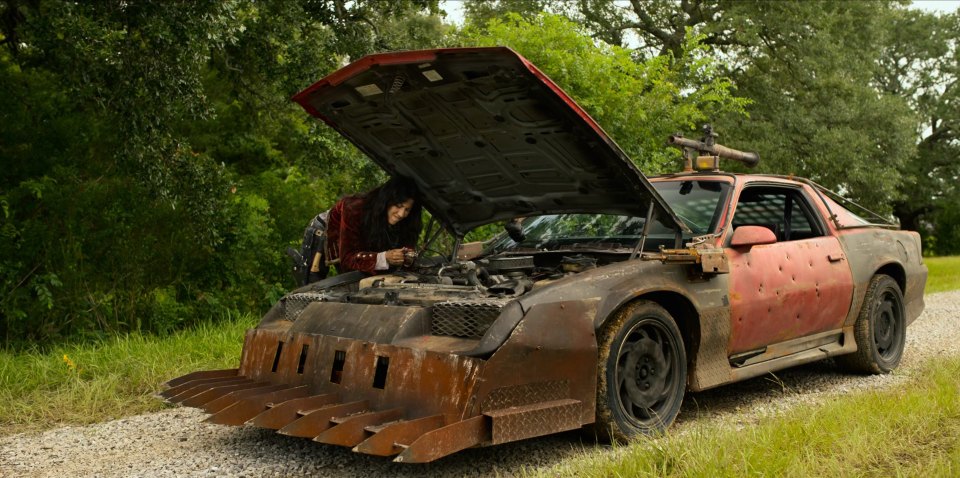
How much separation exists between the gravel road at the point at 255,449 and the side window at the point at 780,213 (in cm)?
116

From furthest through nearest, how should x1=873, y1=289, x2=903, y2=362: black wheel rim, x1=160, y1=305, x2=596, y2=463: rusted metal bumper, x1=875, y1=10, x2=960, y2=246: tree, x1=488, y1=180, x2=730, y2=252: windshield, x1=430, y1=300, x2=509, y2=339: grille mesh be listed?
x1=875, y1=10, x2=960, y2=246: tree
x1=873, y1=289, x2=903, y2=362: black wheel rim
x1=488, y1=180, x2=730, y2=252: windshield
x1=430, y1=300, x2=509, y2=339: grille mesh
x1=160, y1=305, x2=596, y2=463: rusted metal bumper

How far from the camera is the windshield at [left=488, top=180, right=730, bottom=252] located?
5.55 metres

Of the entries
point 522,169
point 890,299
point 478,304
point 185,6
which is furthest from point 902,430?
point 185,6

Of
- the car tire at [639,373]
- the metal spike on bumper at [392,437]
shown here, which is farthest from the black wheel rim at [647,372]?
the metal spike on bumper at [392,437]

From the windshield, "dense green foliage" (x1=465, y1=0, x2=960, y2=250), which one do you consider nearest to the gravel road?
the windshield

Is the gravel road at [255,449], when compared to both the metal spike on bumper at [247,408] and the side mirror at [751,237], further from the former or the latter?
the side mirror at [751,237]

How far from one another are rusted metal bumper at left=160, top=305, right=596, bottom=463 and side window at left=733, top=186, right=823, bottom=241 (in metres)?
2.80

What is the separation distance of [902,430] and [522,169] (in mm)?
2683

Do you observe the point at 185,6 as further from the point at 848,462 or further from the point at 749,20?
the point at 749,20

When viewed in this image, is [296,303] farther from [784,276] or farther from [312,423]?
[784,276]

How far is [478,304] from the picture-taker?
4.26 meters

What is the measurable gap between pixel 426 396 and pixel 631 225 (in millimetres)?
2313

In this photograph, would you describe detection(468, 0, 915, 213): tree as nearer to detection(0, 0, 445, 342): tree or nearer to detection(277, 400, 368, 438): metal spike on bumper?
detection(0, 0, 445, 342): tree

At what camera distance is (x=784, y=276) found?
564 centimetres
